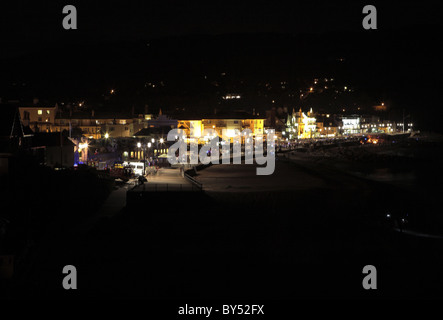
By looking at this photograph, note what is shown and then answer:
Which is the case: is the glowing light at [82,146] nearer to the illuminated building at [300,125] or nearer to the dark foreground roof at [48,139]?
the dark foreground roof at [48,139]

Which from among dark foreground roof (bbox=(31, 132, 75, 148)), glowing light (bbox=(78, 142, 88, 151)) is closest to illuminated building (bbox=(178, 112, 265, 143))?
glowing light (bbox=(78, 142, 88, 151))

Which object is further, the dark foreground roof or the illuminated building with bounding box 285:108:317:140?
the illuminated building with bounding box 285:108:317:140

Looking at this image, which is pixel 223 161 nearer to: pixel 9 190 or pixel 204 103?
pixel 9 190

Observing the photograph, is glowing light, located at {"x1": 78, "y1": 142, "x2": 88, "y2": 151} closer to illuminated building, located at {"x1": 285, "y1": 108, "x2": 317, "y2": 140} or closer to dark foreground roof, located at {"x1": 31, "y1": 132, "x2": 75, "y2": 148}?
dark foreground roof, located at {"x1": 31, "y1": 132, "x2": 75, "y2": 148}

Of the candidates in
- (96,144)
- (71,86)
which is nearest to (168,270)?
(96,144)

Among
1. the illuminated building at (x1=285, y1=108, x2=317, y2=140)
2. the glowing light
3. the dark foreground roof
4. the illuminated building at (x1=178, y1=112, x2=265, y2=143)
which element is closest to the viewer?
the dark foreground roof

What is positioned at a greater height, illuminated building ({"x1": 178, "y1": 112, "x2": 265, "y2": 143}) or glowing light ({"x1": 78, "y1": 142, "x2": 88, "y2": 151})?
illuminated building ({"x1": 178, "y1": 112, "x2": 265, "y2": 143})

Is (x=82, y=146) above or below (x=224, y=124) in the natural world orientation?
below

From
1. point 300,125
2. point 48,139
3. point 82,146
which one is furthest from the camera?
point 300,125

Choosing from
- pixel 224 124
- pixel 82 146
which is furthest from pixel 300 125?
pixel 82 146

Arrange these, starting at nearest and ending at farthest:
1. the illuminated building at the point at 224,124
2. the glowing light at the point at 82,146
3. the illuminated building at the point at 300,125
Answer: the glowing light at the point at 82,146, the illuminated building at the point at 224,124, the illuminated building at the point at 300,125

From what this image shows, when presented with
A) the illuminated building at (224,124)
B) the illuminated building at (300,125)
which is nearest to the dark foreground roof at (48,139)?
the illuminated building at (224,124)

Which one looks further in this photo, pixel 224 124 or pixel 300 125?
pixel 300 125

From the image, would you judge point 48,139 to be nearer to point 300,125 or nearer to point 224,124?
point 224,124
